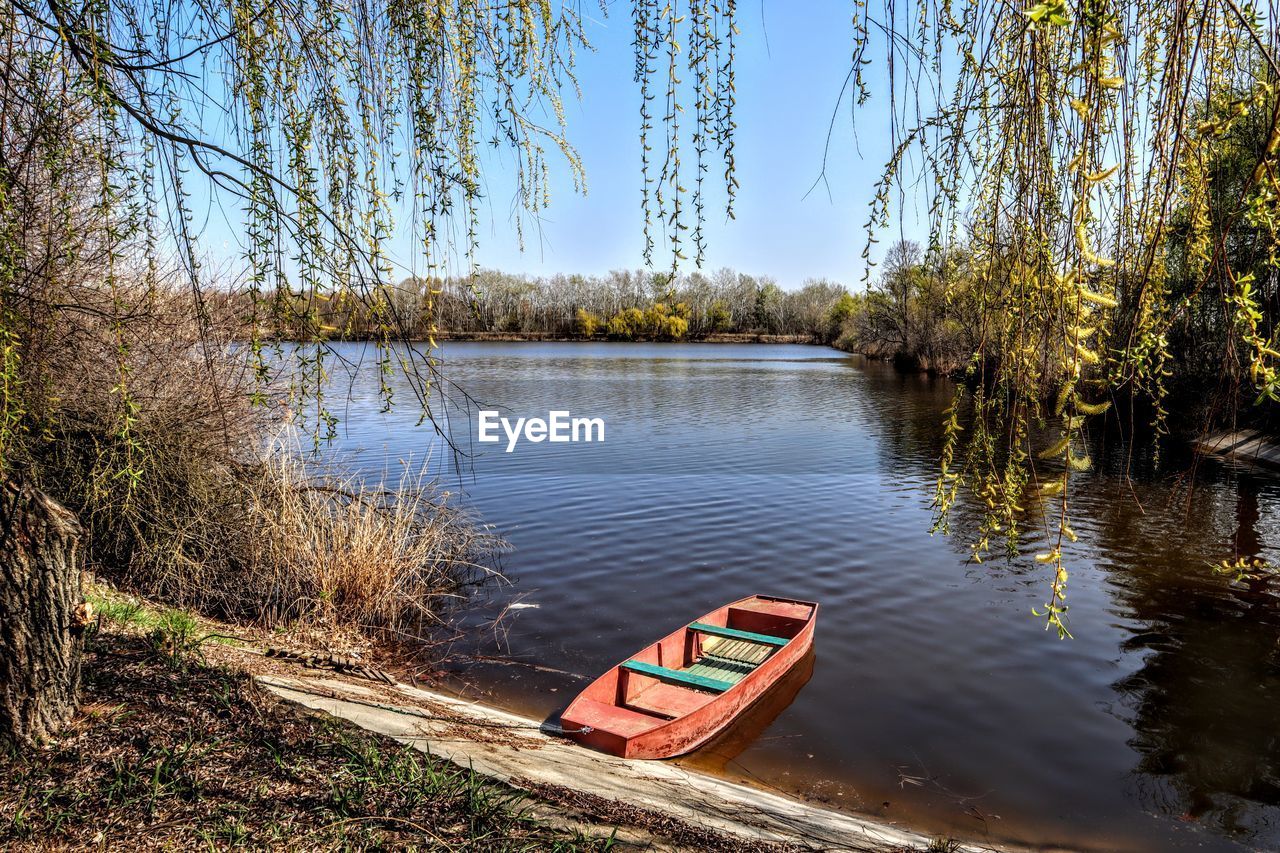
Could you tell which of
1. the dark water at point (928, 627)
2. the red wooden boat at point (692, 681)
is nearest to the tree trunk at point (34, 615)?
the dark water at point (928, 627)

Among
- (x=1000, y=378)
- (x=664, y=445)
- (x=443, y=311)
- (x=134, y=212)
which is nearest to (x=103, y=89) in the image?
(x=134, y=212)

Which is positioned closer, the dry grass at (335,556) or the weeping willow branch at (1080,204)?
the weeping willow branch at (1080,204)

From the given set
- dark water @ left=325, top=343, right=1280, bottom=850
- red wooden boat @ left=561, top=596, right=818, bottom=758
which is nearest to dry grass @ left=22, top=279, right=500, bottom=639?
dark water @ left=325, top=343, right=1280, bottom=850

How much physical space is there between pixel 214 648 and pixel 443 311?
443cm

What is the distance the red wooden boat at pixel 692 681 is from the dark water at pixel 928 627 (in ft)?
1.18

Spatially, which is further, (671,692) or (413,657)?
(413,657)

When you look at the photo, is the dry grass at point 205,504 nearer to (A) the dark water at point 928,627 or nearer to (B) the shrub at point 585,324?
(A) the dark water at point 928,627

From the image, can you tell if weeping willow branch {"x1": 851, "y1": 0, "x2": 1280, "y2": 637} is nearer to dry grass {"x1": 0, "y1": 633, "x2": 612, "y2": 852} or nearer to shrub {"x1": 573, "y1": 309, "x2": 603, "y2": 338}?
dry grass {"x1": 0, "y1": 633, "x2": 612, "y2": 852}

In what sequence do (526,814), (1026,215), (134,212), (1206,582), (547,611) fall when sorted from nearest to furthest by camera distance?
(1026,215) → (134,212) → (526,814) → (547,611) → (1206,582)

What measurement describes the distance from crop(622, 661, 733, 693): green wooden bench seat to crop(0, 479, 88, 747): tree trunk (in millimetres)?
4524

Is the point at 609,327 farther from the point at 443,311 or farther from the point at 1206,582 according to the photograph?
the point at 443,311

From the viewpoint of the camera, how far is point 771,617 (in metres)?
8.96

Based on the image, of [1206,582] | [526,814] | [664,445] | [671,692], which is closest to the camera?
[526,814]

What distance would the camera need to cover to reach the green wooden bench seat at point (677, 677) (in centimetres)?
716
